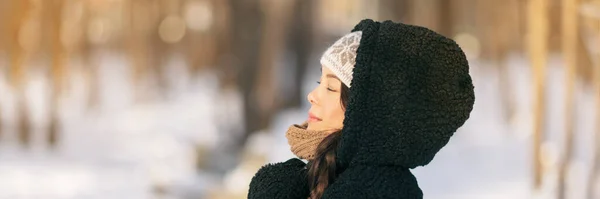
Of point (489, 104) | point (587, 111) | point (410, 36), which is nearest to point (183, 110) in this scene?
point (489, 104)

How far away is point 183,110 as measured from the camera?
256 centimetres

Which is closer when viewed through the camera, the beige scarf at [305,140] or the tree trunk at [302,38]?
the beige scarf at [305,140]

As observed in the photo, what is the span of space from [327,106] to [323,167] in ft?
0.16

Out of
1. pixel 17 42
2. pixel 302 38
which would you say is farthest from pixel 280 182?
pixel 302 38

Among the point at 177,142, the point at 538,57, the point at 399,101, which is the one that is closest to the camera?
Result: the point at 399,101

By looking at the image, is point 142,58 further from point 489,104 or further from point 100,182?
point 489,104

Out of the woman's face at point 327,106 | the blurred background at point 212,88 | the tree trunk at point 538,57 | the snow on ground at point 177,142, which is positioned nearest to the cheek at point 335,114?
the woman's face at point 327,106

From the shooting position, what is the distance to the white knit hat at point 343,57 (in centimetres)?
65

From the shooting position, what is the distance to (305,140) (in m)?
0.66

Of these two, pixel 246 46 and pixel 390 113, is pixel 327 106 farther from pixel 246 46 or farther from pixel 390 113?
pixel 246 46

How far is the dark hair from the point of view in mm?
641

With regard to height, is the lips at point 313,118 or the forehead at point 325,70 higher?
the forehead at point 325,70

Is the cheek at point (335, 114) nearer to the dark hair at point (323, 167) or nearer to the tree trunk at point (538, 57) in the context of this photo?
the dark hair at point (323, 167)

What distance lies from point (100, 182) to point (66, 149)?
0.83 feet
